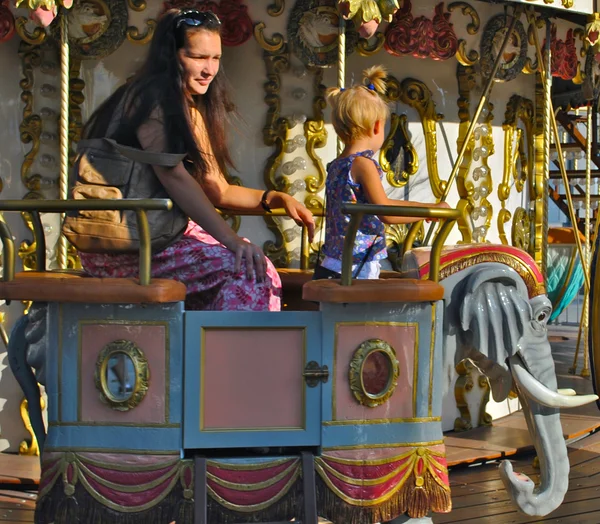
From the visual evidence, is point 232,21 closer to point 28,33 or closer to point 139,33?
point 139,33

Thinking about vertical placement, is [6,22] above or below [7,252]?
above

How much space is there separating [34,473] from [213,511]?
7.02ft

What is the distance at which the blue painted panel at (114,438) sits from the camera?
3.64m

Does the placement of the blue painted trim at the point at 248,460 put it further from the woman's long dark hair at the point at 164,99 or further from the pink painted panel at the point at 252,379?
the woman's long dark hair at the point at 164,99

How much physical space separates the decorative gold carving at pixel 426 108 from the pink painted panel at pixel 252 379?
325 cm

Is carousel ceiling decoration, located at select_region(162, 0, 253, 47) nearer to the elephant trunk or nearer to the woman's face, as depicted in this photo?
the woman's face

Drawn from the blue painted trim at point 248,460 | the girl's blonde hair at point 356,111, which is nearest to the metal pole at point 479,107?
the girl's blonde hair at point 356,111

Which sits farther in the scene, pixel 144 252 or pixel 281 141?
pixel 281 141

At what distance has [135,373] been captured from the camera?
3613mm

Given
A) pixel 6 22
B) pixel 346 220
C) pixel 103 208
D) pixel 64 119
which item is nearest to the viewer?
pixel 103 208

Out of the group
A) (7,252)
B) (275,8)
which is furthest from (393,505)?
(275,8)

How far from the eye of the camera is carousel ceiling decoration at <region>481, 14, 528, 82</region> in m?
6.68

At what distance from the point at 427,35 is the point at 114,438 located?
3609 mm

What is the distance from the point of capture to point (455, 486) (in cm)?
562
